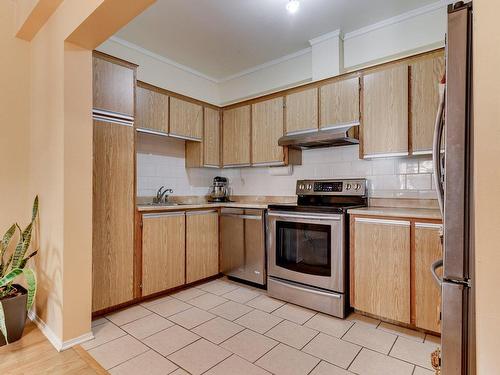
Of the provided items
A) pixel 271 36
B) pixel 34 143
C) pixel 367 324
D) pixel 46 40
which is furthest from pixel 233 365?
pixel 271 36

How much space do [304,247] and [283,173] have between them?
1.10 m

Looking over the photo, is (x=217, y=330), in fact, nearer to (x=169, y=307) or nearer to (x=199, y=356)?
(x=199, y=356)

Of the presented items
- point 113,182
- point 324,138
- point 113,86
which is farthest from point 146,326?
point 324,138

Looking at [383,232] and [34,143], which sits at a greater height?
[34,143]

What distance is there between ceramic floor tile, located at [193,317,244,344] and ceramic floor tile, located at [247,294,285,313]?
0.41 m

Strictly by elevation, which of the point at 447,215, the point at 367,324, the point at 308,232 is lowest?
the point at 367,324

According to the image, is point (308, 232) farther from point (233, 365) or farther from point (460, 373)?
point (460, 373)

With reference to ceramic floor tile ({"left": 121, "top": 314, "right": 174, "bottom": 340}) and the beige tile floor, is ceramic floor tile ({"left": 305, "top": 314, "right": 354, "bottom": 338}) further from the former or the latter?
ceramic floor tile ({"left": 121, "top": 314, "right": 174, "bottom": 340})

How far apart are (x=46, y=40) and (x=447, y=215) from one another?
2959 millimetres

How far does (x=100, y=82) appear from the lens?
2.48 m

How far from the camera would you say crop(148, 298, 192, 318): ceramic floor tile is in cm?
261

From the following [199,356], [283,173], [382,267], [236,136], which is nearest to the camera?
[199,356]

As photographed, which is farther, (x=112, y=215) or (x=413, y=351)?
(x=112, y=215)

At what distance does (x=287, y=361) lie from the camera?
1877 mm
